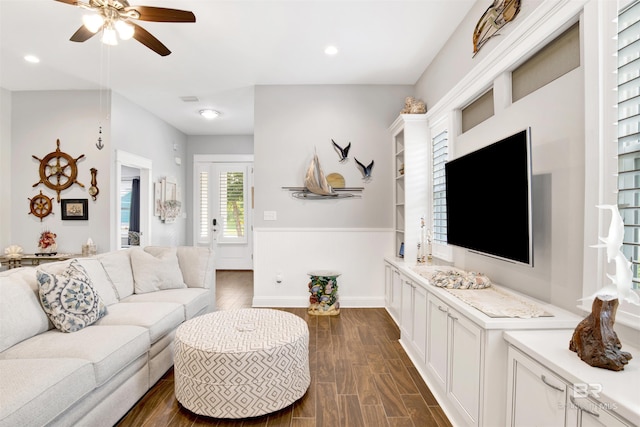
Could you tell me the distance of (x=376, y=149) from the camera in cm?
435

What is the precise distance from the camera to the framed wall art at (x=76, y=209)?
4.44 metres

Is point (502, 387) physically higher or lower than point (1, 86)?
lower

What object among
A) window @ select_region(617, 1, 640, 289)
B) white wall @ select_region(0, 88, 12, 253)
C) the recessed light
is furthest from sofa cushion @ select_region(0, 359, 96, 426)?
white wall @ select_region(0, 88, 12, 253)

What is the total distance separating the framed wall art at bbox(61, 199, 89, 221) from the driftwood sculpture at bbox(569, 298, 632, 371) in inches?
208

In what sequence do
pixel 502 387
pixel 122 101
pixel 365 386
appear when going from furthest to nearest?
1. pixel 122 101
2. pixel 365 386
3. pixel 502 387

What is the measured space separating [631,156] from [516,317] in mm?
819

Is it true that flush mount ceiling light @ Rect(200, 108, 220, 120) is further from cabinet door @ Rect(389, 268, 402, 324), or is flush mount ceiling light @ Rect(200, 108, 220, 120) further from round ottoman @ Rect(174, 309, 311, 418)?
round ottoman @ Rect(174, 309, 311, 418)

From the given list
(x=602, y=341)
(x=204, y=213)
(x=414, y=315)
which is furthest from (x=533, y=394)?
(x=204, y=213)

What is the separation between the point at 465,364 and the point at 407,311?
1188 millimetres

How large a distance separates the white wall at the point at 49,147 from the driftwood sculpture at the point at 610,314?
202 inches

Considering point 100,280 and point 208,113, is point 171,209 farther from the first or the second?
point 100,280

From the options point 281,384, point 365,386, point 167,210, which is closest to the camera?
point 281,384

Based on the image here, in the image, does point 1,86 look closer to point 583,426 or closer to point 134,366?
point 134,366

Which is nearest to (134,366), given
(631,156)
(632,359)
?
(632,359)
